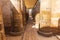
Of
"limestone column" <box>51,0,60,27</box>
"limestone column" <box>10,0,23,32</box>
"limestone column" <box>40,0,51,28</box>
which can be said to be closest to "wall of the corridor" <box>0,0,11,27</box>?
"limestone column" <box>10,0,23,32</box>

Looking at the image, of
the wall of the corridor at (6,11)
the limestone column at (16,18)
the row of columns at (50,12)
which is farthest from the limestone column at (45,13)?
the wall of the corridor at (6,11)

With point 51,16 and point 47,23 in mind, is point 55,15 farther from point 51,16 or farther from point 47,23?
point 47,23

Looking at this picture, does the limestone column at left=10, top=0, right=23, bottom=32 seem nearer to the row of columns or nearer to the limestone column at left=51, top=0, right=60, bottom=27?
the row of columns

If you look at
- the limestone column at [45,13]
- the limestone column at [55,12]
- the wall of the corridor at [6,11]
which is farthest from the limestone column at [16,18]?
the limestone column at [55,12]

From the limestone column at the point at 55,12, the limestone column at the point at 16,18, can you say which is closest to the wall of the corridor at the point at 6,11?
the limestone column at the point at 16,18

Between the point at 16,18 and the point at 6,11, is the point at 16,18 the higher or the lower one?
the lower one

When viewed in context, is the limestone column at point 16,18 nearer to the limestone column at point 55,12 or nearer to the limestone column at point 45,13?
the limestone column at point 45,13

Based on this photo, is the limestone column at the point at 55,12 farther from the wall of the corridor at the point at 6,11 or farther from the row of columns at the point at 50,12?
the wall of the corridor at the point at 6,11

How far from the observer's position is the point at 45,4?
1.79 m

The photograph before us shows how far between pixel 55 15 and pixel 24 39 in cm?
63

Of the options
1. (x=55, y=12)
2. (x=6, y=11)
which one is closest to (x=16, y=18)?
(x=6, y=11)

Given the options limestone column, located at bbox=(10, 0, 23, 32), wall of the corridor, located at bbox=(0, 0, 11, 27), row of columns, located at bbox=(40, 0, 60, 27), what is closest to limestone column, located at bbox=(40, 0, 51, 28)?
row of columns, located at bbox=(40, 0, 60, 27)

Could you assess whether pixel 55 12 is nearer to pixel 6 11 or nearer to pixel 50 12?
pixel 50 12

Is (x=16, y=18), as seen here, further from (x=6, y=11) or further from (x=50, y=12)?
(x=50, y=12)
